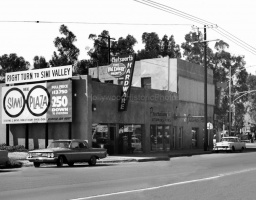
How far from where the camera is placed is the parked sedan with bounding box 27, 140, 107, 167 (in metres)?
23.6

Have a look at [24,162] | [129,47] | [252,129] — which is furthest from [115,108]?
[252,129]

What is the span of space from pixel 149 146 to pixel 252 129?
65.0 metres

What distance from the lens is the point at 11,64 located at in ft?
253

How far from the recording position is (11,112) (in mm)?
36531

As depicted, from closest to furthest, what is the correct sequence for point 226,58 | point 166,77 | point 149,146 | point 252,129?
point 149,146
point 166,77
point 226,58
point 252,129

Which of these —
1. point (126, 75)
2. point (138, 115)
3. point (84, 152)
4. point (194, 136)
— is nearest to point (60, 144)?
point (84, 152)

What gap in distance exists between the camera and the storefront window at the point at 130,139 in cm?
3631

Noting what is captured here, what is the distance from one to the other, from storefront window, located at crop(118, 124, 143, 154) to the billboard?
16.6ft

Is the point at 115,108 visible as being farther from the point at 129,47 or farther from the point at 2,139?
the point at 129,47

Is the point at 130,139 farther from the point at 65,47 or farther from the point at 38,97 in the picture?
the point at 65,47

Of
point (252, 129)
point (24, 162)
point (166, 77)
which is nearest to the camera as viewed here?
point (24, 162)

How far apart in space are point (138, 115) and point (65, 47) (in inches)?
1403

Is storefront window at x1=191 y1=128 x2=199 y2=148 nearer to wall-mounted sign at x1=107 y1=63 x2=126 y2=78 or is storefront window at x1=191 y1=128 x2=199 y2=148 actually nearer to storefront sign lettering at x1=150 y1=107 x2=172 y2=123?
storefront sign lettering at x1=150 y1=107 x2=172 y2=123

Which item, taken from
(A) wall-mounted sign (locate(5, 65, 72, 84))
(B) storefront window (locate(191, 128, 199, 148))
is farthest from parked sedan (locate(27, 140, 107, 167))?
(B) storefront window (locate(191, 128, 199, 148))
